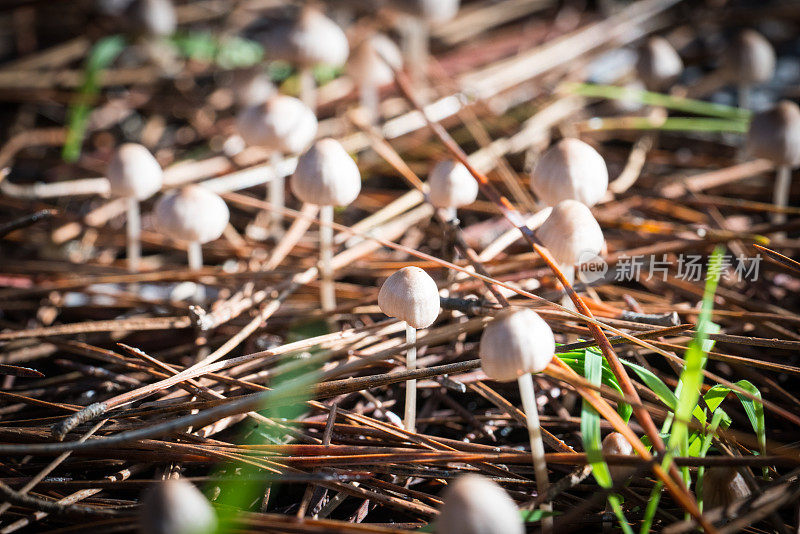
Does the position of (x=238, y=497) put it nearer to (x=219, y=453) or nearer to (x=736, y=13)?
(x=219, y=453)

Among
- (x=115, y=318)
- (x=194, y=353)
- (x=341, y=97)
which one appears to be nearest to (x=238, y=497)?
(x=194, y=353)

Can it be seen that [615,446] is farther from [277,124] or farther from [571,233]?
[277,124]

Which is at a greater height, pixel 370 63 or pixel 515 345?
pixel 370 63

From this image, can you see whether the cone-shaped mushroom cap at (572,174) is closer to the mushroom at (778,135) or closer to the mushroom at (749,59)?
the mushroom at (778,135)

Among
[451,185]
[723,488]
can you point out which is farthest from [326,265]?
[723,488]

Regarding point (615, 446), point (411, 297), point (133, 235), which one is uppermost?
point (133, 235)

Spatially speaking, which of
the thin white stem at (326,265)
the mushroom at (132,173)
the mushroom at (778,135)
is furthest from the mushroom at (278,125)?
the mushroom at (778,135)

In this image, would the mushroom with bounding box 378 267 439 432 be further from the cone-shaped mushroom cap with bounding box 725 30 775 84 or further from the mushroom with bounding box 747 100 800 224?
the cone-shaped mushroom cap with bounding box 725 30 775 84
